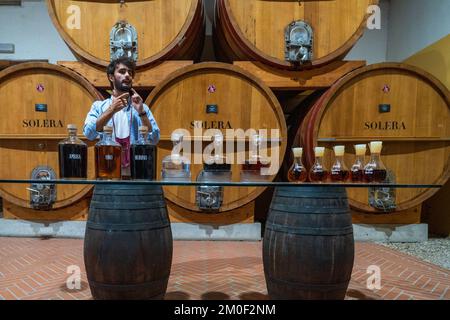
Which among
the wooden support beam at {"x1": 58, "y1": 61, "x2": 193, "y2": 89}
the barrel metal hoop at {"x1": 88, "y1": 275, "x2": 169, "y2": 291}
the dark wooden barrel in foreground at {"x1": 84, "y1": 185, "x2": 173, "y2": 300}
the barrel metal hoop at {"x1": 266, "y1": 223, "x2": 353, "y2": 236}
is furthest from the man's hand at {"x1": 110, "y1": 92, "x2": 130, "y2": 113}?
the wooden support beam at {"x1": 58, "y1": 61, "x2": 193, "y2": 89}

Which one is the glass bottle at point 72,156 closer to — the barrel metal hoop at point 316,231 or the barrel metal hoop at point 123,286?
the barrel metal hoop at point 123,286

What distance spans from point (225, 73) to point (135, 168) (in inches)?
75.3

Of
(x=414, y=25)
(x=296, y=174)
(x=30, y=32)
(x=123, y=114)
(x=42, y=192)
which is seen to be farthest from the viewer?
(x=30, y=32)

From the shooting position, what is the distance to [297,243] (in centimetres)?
148

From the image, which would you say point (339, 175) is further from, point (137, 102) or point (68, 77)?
point (68, 77)

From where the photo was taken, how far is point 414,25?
4.21 meters

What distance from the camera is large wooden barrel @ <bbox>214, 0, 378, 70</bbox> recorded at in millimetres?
2979

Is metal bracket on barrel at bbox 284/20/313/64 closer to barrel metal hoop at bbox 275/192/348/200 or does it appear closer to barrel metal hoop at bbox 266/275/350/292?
barrel metal hoop at bbox 275/192/348/200

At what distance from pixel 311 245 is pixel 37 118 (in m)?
2.95

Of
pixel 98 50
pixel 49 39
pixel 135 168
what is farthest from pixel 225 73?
pixel 49 39

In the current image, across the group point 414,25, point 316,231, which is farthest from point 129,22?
point 414,25

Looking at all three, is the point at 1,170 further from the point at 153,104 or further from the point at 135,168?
the point at 135,168

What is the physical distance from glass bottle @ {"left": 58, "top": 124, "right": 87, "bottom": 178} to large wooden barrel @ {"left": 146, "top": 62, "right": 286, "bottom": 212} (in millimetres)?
1657
